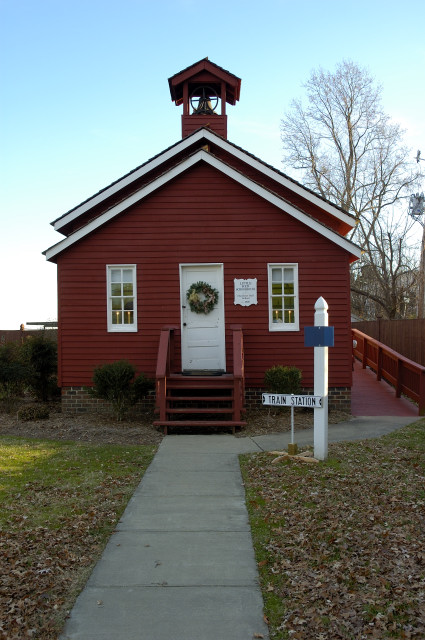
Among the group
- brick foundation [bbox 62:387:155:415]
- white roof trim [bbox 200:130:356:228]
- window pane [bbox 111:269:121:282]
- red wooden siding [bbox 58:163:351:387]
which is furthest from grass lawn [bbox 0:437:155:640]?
white roof trim [bbox 200:130:356:228]

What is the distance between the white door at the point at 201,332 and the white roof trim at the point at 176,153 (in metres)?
2.40

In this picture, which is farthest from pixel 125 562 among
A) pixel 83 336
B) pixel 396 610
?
pixel 83 336

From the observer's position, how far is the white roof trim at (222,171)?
1284cm

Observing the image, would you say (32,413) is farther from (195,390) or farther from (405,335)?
(405,335)

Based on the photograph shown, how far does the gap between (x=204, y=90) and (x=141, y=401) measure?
8384mm

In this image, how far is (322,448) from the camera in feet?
27.7

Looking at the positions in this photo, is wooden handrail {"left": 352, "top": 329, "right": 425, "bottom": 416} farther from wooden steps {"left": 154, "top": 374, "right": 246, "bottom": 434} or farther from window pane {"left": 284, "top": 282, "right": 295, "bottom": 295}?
wooden steps {"left": 154, "top": 374, "right": 246, "bottom": 434}

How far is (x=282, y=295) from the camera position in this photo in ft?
43.7

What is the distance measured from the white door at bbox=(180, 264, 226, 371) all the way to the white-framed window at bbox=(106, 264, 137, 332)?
1.13m

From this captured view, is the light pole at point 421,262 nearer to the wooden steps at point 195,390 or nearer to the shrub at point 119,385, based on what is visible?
the wooden steps at point 195,390

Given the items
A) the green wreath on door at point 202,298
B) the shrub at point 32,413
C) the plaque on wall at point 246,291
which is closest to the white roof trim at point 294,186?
the plaque on wall at point 246,291

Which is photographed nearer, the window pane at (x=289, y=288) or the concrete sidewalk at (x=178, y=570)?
the concrete sidewalk at (x=178, y=570)

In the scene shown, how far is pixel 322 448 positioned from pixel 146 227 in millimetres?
6928

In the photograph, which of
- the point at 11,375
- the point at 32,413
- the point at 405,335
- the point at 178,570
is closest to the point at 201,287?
the point at 32,413
